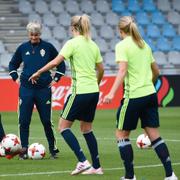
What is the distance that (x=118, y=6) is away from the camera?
112 ft

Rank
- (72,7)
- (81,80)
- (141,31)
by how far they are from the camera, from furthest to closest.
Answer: (141,31)
(72,7)
(81,80)

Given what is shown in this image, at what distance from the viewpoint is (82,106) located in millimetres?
11203

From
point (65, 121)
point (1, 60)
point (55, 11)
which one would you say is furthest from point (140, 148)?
point (55, 11)

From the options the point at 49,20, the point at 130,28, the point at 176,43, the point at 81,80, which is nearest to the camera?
the point at 130,28

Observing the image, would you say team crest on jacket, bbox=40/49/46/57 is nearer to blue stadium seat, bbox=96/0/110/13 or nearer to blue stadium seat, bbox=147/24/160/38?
blue stadium seat, bbox=147/24/160/38

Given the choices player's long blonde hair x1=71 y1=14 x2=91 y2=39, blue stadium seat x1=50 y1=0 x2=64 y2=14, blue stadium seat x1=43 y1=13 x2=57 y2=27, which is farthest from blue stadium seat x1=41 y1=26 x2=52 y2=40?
player's long blonde hair x1=71 y1=14 x2=91 y2=39

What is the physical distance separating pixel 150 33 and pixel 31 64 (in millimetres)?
21131

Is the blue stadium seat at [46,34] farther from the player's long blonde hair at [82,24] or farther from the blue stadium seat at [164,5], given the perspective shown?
the player's long blonde hair at [82,24]

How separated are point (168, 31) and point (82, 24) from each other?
2354 centimetres

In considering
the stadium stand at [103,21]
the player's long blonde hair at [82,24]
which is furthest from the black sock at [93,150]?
the stadium stand at [103,21]

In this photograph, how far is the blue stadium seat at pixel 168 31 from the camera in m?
34.2

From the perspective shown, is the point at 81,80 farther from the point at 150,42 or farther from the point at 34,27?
the point at 150,42

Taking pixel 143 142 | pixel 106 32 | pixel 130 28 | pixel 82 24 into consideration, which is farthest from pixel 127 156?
pixel 106 32

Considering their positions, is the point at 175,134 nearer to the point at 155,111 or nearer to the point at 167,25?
the point at 155,111
